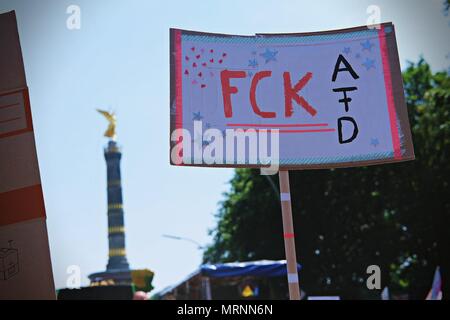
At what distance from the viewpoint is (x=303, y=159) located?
5.10 meters

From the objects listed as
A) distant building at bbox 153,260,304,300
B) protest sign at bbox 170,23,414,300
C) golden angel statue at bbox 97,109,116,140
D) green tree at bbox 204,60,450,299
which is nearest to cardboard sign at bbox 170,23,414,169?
protest sign at bbox 170,23,414,300

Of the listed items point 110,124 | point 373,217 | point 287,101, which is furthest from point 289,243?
point 110,124

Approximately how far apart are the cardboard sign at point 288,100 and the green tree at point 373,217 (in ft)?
80.1

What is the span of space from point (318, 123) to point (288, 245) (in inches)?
38.7

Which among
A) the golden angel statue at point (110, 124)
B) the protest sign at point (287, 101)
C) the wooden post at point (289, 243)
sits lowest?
the wooden post at point (289, 243)

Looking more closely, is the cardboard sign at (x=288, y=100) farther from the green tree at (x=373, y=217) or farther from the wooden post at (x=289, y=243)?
the green tree at (x=373, y=217)

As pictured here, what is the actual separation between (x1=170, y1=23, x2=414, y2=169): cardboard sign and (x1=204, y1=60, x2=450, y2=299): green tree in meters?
24.4

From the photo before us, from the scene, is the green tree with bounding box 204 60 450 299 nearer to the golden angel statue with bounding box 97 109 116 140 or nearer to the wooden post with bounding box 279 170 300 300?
the wooden post with bounding box 279 170 300 300

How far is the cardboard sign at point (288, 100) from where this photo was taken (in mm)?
5039

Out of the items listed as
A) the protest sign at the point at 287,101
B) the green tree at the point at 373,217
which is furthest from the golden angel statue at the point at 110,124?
the protest sign at the point at 287,101

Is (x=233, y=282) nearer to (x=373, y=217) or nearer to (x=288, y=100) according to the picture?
(x=373, y=217)

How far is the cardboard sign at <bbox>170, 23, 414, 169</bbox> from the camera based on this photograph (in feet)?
16.5
